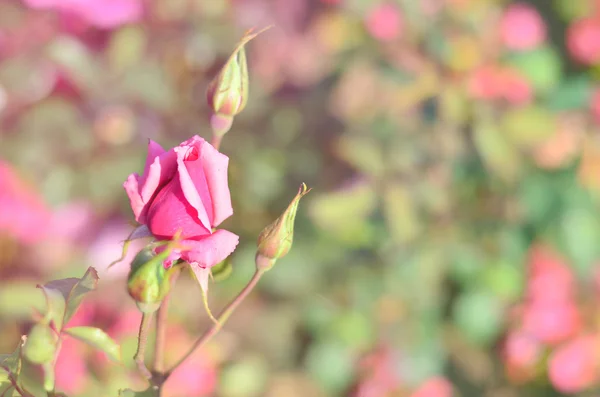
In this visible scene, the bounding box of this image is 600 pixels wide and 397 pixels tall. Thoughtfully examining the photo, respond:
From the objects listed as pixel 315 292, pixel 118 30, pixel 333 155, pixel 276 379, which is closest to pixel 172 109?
pixel 118 30

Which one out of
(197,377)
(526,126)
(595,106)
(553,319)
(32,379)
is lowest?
(197,377)

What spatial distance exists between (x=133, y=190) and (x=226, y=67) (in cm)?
11

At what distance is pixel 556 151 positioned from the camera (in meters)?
1.34

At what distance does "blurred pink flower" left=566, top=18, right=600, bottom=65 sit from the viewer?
150cm

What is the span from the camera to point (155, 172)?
0.40 meters

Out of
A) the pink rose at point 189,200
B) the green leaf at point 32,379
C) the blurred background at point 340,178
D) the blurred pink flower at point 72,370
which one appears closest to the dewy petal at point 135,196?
the pink rose at point 189,200

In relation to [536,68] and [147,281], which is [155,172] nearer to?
[147,281]

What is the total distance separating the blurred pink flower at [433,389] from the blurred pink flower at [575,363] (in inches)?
8.0

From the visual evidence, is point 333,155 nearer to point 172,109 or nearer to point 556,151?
point 172,109

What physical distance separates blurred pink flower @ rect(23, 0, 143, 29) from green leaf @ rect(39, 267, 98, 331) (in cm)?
86

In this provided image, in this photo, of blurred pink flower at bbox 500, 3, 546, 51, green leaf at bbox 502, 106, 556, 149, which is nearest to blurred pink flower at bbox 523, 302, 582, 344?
green leaf at bbox 502, 106, 556, 149

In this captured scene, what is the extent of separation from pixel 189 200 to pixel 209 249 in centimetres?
3

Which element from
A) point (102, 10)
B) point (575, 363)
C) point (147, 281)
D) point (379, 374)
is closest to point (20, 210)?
point (102, 10)

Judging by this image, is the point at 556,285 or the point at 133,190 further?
the point at 556,285
